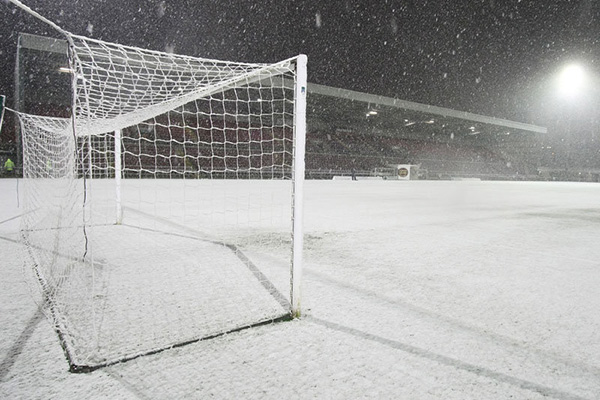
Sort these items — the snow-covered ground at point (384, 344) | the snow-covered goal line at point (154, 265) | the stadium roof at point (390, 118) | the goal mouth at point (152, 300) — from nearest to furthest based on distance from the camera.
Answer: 1. the snow-covered ground at point (384, 344)
2. the goal mouth at point (152, 300)
3. the snow-covered goal line at point (154, 265)
4. the stadium roof at point (390, 118)

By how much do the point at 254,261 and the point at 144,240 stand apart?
1.67 m

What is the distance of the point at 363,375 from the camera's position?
1476 mm

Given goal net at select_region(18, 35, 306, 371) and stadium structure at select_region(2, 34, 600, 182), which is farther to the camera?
stadium structure at select_region(2, 34, 600, 182)

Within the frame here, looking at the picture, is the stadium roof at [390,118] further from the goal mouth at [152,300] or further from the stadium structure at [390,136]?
the goal mouth at [152,300]

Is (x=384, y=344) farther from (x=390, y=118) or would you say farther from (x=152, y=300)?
(x=390, y=118)

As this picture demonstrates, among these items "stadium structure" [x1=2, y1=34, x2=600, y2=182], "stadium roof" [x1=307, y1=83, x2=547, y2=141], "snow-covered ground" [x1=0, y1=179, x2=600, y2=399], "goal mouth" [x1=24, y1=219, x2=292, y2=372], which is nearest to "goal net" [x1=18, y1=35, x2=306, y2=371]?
"goal mouth" [x1=24, y1=219, x2=292, y2=372]

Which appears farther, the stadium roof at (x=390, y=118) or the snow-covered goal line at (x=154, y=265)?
the stadium roof at (x=390, y=118)

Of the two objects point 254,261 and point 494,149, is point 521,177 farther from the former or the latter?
point 254,261

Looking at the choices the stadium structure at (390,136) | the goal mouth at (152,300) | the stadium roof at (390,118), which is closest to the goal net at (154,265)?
the goal mouth at (152,300)

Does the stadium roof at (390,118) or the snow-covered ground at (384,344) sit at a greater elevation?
the stadium roof at (390,118)

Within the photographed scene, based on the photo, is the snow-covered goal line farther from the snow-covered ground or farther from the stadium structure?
the stadium structure

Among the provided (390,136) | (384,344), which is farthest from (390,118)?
(384,344)

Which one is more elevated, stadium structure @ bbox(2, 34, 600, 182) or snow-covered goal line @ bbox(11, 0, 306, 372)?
stadium structure @ bbox(2, 34, 600, 182)

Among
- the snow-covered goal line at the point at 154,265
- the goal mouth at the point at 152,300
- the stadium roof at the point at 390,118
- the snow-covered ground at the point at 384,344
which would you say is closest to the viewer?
the snow-covered ground at the point at 384,344
